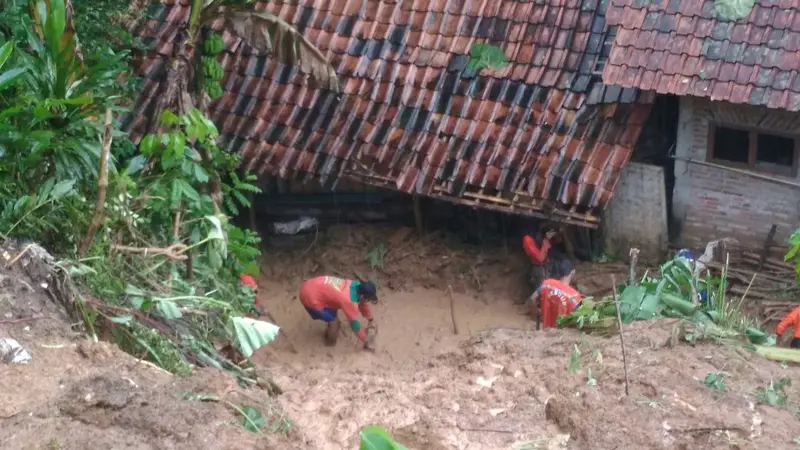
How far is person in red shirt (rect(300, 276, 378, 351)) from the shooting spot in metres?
9.94

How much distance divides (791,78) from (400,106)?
4.03 metres

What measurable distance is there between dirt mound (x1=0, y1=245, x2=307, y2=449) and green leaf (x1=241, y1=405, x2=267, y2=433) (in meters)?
0.05

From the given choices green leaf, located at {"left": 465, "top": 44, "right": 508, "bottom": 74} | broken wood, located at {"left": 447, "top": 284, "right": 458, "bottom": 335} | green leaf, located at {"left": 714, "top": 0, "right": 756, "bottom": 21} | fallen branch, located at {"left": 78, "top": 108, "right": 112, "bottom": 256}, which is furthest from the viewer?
green leaf, located at {"left": 465, "top": 44, "right": 508, "bottom": 74}

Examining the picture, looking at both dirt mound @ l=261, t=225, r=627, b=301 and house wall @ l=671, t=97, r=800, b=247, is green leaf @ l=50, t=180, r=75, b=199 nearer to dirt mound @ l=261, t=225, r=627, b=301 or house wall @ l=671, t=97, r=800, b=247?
dirt mound @ l=261, t=225, r=627, b=301

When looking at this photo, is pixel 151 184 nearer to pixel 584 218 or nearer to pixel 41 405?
pixel 41 405

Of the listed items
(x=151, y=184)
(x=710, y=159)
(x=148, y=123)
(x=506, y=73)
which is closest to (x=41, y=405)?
(x=151, y=184)

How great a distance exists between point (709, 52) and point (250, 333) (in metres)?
5.58

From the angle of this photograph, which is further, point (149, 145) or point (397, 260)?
point (397, 260)

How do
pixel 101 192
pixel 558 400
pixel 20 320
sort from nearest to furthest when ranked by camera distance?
pixel 20 320 → pixel 101 192 → pixel 558 400

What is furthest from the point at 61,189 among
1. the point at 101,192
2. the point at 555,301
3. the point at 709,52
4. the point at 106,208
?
the point at 709,52

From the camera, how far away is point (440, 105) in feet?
36.3

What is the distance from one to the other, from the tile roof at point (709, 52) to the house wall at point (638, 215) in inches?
50.6

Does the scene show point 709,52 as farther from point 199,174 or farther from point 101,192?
point 101,192

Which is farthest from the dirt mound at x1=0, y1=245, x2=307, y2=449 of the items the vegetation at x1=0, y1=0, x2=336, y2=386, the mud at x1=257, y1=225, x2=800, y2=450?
the mud at x1=257, y1=225, x2=800, y2=450
